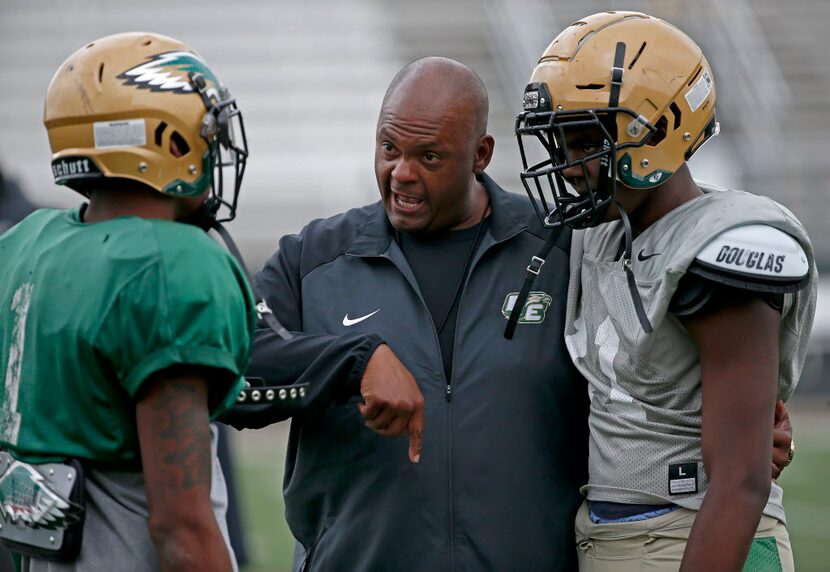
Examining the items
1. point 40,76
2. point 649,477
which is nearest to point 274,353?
point 649,477

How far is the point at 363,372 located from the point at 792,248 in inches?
36.1

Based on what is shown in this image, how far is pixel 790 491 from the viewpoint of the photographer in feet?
26.6

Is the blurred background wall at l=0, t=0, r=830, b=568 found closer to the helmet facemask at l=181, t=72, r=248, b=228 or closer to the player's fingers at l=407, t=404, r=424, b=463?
the player's fingers at l=407, t=404, r=424, b=463

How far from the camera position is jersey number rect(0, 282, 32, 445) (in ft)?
7.16

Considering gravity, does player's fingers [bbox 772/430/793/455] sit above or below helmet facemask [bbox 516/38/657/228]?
below

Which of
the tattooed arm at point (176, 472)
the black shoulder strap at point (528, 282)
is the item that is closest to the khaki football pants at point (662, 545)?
the black shoulder strap at point (528, 282)

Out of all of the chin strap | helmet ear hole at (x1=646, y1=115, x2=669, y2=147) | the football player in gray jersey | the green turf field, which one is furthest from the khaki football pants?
the green turf field

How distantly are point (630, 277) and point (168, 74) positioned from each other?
992mm

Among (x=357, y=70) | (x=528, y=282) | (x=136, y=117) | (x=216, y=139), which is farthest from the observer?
(x=357, y=70)

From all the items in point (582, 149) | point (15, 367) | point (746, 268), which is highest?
point (582, 149)

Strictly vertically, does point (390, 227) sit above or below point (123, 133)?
below

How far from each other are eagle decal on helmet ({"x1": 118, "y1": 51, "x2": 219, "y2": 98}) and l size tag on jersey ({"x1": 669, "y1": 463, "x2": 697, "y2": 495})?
1149 millimetres

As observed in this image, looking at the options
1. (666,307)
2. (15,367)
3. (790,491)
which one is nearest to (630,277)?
(666,307)

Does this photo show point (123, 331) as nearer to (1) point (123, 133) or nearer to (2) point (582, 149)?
(1) point (123, 133)
